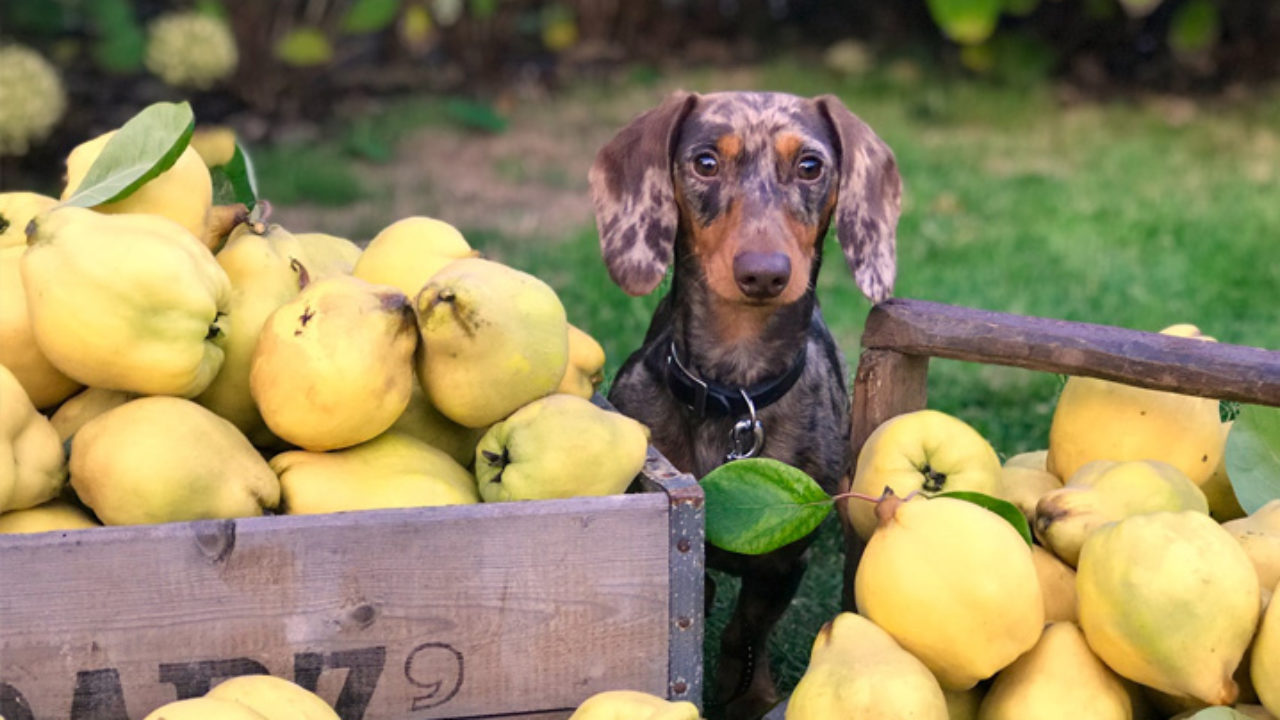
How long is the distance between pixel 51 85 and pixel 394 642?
5.29m

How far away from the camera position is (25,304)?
6.32ft

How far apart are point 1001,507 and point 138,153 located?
4.14 feet

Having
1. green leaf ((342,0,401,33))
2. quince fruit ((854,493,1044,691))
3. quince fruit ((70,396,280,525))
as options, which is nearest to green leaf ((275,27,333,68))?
green leaf ((342,0,401,33))

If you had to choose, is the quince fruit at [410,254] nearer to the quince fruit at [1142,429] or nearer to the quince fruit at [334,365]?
the quince fruit at [334,365]

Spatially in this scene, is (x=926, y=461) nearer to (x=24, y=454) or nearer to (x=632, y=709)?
(x=632, y=709)

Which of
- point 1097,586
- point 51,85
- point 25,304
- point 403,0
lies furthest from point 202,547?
point 403,0

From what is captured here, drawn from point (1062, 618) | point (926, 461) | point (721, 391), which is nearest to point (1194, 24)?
point (721, 391)

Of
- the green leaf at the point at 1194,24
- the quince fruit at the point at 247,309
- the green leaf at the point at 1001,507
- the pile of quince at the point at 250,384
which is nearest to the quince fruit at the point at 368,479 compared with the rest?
the pile of quince at the point at 250,384

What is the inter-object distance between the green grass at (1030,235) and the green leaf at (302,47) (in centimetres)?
161

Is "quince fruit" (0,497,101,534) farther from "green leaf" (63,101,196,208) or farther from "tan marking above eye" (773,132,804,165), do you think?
"tan marking above eye" (773,132,804,165)

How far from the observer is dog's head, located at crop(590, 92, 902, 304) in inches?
112

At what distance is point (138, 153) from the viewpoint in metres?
2.07

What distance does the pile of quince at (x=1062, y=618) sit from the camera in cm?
175

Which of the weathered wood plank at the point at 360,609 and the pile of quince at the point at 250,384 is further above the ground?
the pile of quince at the point at 250,384
